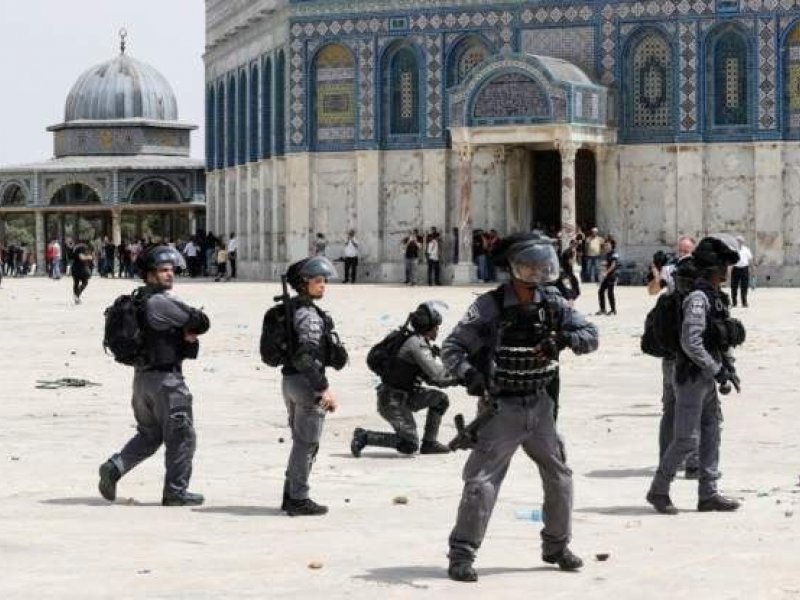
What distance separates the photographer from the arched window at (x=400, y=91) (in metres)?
53.6

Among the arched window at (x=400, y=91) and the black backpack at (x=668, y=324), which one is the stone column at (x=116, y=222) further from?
the black backpack at (x=668, y=324)

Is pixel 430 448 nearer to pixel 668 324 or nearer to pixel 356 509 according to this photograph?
pixel 356 509

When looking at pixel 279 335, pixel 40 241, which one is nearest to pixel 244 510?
pixel 279 335

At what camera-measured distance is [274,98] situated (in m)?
57.4

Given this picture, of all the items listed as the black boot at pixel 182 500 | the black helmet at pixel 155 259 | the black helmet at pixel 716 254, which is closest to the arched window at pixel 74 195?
the black helmet at pixel 155 259

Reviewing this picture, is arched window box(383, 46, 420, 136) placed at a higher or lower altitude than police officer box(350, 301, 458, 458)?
higher

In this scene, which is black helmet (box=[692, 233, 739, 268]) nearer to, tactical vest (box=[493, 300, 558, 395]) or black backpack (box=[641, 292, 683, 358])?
black backpack (box=[641, 292, 683, 358])

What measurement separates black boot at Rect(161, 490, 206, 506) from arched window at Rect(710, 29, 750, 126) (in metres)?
39.0

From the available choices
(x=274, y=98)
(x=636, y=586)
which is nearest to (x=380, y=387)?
(x=636, y=586)

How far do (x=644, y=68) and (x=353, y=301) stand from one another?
1333 cm

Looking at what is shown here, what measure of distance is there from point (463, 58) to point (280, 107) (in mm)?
6413

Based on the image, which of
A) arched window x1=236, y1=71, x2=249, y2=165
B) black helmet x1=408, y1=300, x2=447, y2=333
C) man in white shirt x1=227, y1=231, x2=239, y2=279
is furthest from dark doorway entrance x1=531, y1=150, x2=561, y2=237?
black helmet x1=408, y1=300, x2=447, y2=333

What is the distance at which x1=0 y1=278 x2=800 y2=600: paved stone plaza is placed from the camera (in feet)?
31.4

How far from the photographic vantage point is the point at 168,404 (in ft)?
41.1
